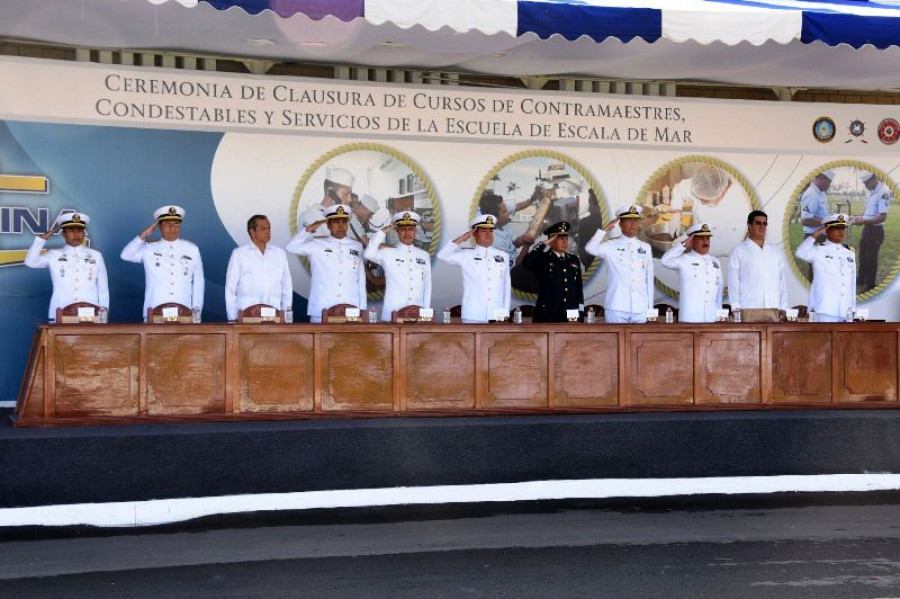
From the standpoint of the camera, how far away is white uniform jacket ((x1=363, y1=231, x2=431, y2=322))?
873 centimetres

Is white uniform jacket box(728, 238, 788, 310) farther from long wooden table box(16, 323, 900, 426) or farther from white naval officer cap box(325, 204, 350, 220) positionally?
white naval officer cap box(325, 204, 350, 220)

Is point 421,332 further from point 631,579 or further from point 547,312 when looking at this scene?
point 631,579

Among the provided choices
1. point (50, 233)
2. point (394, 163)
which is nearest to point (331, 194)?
point (394, 163)

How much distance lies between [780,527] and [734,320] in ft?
6.68

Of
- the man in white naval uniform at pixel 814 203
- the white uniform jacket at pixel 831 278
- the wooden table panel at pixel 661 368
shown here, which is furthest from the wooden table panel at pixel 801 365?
the man in white naval uniform at pixel 814 203

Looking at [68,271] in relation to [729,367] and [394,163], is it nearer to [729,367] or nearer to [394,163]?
[394,163]

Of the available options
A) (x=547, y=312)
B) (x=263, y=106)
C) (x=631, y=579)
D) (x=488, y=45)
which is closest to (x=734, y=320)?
(x=547, y=312)

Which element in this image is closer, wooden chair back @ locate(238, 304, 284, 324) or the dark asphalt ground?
the dark asphalt ground

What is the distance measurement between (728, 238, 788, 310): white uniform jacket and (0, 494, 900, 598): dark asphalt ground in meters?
2.48

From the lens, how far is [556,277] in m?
8.89

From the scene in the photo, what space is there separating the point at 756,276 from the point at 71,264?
5.34 m

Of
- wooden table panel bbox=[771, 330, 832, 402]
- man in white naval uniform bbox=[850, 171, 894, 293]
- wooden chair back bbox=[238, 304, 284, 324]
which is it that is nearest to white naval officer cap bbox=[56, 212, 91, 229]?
wooden chair back bbox=[238, 304, 284, 324]

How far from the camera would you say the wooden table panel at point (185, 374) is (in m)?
6.73

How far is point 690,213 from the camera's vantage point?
10.3 metres
